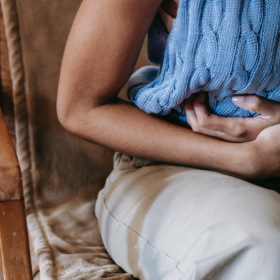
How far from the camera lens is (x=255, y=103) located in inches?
19.7

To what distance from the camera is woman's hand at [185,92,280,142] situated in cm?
53

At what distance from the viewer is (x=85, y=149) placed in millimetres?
801

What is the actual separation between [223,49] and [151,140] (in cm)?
19

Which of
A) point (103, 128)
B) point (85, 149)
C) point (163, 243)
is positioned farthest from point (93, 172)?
point (163, 243)

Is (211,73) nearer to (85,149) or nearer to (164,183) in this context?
(164,183)

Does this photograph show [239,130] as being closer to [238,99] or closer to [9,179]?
[238,99]

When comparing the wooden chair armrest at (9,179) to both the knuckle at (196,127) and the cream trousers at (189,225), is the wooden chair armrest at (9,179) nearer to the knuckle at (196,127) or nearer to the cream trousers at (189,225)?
the cream trousers at (189,225)

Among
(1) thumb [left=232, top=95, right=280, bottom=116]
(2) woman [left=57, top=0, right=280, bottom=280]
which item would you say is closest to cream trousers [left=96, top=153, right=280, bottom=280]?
(2) woman [left=57, top=0, right=280, bottom=280]

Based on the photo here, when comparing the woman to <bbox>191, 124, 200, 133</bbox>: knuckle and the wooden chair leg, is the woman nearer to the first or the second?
<bbox>191, 124, 200, 133</bbox>: knuckle

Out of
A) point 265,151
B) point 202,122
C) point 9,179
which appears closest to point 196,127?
point 202,122

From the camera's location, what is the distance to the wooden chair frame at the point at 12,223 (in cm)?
35

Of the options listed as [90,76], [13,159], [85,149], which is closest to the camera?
[13,159]

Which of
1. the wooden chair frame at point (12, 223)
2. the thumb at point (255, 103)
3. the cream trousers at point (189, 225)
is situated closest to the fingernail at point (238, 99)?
the thumb at point (255, 103)

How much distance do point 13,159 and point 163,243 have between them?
0.23 meters
